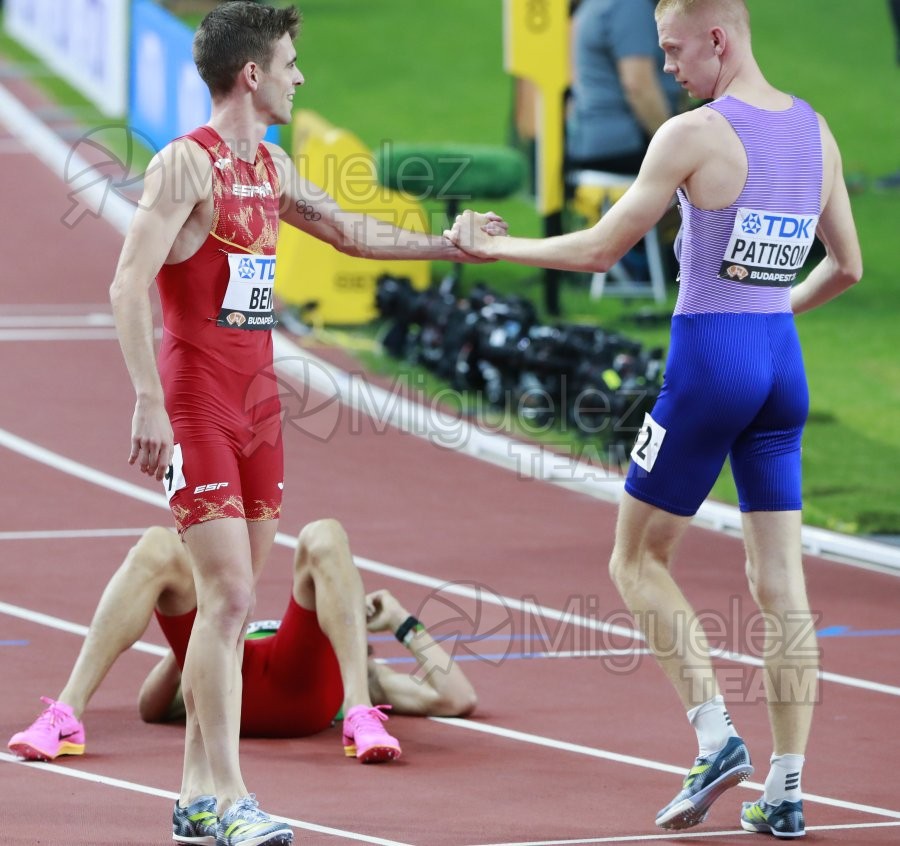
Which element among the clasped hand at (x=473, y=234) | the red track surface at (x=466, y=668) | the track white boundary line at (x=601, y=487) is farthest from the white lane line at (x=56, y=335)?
the clasped hand at (x=473, y=234)

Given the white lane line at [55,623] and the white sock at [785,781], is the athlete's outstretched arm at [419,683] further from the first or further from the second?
the white sock at [785,781]

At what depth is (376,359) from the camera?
1400 cm

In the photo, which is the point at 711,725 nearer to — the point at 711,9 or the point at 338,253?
the point at 711,9

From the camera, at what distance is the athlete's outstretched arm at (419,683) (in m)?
6.45

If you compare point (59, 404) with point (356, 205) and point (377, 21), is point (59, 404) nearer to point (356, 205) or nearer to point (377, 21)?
point (356, 205)

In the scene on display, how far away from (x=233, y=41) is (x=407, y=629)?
223 centimetres

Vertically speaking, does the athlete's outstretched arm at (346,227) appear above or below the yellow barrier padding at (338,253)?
below

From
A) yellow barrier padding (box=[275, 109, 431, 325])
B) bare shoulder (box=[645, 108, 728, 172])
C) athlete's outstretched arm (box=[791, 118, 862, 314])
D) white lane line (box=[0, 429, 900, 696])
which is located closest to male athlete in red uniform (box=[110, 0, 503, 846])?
bare shoulder (box=[645, 108, 728, 172])

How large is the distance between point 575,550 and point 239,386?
14.8ft

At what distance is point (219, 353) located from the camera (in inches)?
201

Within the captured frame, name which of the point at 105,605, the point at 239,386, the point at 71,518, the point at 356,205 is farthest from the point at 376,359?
the point at 239,386

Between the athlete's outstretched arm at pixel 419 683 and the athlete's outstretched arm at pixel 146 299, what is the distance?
5.61 feet

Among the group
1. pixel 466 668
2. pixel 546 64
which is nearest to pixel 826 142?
pixel 466 668

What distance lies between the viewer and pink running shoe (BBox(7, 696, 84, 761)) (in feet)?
19.5
